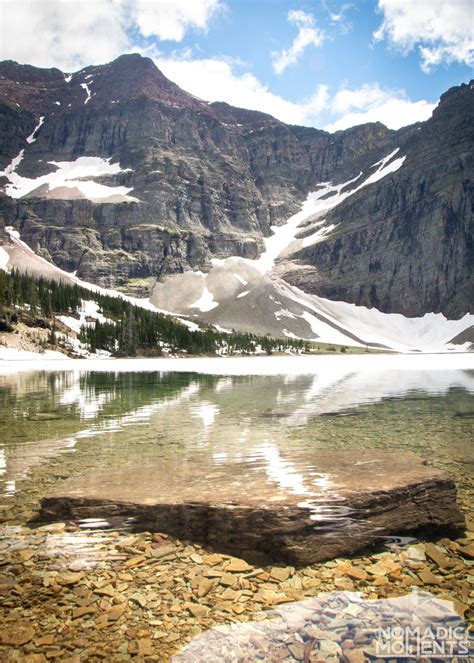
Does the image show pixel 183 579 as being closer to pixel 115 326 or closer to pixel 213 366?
pixel 213 366

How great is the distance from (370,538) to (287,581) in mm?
1937

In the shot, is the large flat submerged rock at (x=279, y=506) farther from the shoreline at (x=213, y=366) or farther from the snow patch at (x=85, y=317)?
the snow patch at (x=85, y=317)

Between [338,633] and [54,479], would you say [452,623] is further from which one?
[54,479]

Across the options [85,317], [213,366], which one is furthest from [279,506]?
[85,317]

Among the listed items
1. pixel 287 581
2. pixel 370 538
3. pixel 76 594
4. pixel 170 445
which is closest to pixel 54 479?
pixel 170 445

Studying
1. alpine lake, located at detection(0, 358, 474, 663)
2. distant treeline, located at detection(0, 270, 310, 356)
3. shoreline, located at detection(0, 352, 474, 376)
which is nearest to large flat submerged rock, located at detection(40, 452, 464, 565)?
alpine lake, located at detection(0, 358, 474, 663)

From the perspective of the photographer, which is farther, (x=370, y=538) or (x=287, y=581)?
(x=370, y=538)

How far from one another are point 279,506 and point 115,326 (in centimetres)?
12940

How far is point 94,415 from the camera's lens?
23.2 m

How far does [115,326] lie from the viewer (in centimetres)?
13088

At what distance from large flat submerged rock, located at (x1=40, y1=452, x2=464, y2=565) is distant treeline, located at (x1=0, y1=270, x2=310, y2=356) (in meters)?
103

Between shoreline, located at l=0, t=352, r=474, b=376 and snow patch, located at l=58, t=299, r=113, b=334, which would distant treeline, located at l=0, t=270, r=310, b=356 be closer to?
snow patch, located at l=58, t=299, r=113, b=334

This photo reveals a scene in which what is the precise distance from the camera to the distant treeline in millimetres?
119312

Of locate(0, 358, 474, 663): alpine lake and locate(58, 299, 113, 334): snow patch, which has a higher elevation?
locate(58, 299, 113, 334): snow patch
